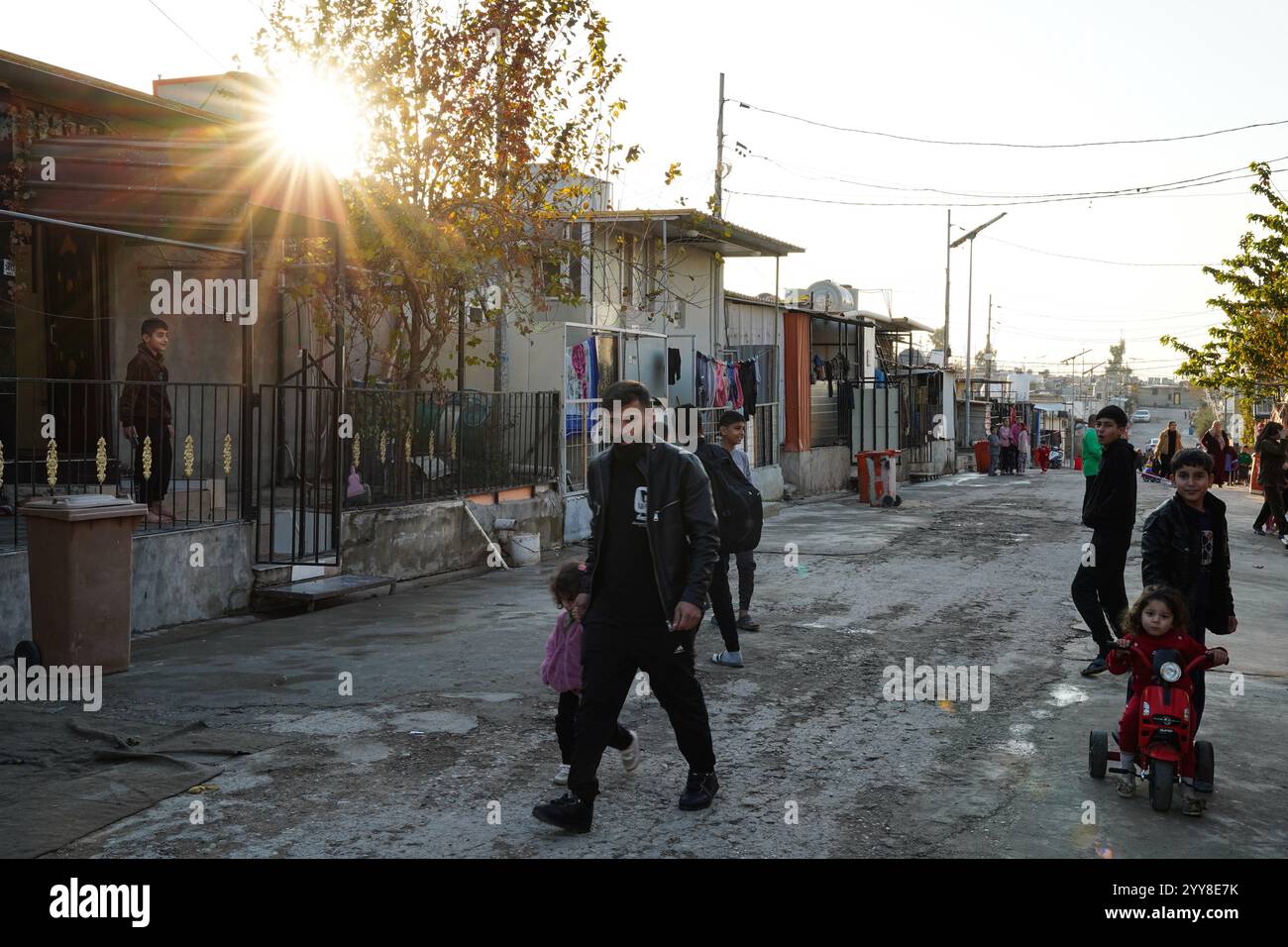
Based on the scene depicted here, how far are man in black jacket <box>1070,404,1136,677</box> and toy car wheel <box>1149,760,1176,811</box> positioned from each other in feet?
10.1

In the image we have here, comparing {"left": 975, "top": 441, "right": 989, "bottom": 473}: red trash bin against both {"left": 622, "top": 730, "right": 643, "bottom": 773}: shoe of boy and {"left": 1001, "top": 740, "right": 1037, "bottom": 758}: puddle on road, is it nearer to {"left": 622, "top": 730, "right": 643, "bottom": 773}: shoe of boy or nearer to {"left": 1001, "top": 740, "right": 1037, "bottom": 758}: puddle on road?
{"left": 1001, "top": 740, "right": 1037, "bottom": 758}: puddle on road

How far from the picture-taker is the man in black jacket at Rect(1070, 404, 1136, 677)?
8.42m

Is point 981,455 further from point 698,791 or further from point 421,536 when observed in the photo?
point 698,791

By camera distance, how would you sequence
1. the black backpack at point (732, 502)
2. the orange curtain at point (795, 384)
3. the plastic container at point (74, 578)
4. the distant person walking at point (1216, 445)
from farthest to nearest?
the orange curtain at point (795, 384) < the distant person walking at point (1216, 445) < the black backpack at point (732, 502) < the plastic container at point (74, 578)

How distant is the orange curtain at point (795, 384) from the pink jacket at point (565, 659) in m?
21.2

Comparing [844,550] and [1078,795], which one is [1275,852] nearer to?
[1078,795]

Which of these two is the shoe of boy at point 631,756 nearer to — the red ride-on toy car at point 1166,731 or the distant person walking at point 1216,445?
the red ride-on toy car at point 1166,731

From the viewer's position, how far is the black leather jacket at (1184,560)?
20.0 feet

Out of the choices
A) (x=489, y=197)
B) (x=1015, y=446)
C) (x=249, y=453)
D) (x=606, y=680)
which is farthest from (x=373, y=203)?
A: (x=1015, y=446)

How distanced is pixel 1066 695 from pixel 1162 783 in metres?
2.51

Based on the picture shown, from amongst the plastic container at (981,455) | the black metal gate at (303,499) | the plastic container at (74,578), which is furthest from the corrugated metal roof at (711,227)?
the plastic container at (981,455)

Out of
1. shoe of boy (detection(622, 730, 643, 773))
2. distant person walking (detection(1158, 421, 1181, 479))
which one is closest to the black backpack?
shoe of boy (detection(622, 730, 643, 773))

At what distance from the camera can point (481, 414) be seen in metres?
14.5

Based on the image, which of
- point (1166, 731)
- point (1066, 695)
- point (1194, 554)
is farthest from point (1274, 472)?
point (1166, 731)
